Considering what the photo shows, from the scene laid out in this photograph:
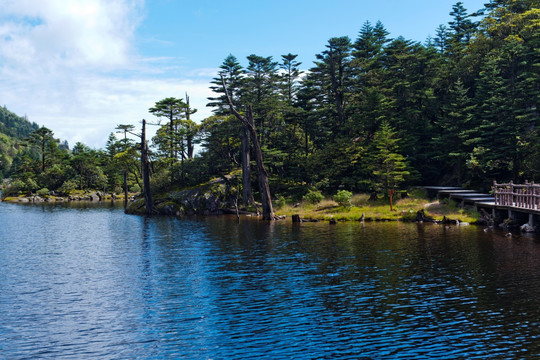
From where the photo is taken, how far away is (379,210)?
159ft

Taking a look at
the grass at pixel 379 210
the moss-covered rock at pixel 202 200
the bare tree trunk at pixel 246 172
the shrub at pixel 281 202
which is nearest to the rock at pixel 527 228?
the grass at pixel 379 210

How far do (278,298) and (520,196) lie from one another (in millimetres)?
28724

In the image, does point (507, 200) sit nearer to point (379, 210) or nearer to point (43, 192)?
point (379, 210)

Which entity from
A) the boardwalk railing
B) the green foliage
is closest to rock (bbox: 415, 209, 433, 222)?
the green foliage

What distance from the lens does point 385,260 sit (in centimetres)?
2661

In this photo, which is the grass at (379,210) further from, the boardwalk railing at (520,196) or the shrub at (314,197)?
the boardwalk railing at (520,196)

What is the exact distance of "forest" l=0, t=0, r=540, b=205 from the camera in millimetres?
47812

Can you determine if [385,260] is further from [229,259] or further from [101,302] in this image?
[101,302]

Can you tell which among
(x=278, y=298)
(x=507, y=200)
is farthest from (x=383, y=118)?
(x=278, y=298)

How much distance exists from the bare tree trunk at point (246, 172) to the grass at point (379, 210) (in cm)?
719

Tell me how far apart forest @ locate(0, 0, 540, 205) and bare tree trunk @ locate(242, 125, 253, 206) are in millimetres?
281

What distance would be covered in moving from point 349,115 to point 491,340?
5360 cm

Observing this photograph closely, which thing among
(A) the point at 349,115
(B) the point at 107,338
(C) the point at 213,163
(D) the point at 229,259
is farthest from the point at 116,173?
(B) the point at 107,338

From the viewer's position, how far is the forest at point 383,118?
47.8 metres
